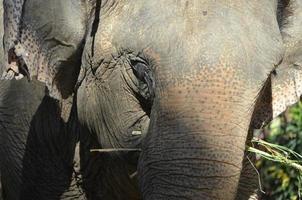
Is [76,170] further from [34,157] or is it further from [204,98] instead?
[204,98]

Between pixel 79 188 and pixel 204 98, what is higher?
pixel 204 98

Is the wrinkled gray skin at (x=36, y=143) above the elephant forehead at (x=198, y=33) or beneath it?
beneath

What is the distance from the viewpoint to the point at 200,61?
3.36 m

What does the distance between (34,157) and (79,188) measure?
0.73 ft

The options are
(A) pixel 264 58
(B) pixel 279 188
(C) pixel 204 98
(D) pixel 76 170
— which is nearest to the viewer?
(C) pixel 204 98

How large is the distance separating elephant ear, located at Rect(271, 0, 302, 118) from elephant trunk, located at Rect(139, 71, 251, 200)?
586 mm

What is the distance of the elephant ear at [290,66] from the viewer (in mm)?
3994

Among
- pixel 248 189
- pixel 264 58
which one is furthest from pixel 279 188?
pixel 264 58

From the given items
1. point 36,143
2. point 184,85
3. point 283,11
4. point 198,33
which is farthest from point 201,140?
point 36,143

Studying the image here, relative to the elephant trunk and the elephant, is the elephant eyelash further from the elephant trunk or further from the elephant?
the elephant trunk

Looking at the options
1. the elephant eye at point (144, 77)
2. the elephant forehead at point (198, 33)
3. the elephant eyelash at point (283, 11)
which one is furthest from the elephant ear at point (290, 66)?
the elephant eye at point (144, 77)

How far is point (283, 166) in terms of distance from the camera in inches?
268

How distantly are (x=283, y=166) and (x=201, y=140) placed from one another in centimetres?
354

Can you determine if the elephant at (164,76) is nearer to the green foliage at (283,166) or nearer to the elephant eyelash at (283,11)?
the elephant eyelash at (283,11)
